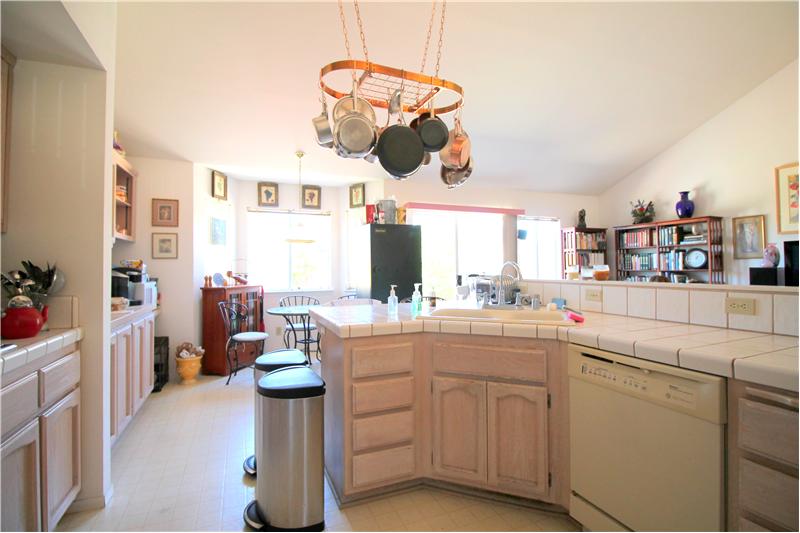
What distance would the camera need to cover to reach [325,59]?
2959mm

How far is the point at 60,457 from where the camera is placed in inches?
60.3

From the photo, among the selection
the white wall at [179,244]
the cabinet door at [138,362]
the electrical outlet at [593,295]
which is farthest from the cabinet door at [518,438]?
the white wall at [179,244]

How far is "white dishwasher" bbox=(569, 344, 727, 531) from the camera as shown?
1120mm

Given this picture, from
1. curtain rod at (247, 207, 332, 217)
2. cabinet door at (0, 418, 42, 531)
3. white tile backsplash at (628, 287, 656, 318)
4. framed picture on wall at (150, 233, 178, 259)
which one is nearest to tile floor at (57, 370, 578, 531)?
cabinet door at (0, 418, 42, 531)

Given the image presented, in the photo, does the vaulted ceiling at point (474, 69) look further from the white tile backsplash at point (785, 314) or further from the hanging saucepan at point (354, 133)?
the white tile backsplash at point (785, 314)

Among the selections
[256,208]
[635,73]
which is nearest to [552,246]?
[635,73]

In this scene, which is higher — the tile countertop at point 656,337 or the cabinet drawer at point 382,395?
the tile countertop at point 656,337

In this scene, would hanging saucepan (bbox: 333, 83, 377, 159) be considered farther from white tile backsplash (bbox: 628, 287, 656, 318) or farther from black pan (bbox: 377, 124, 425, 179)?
white tile backsplash (bbox: 628, 287, 656, 318)

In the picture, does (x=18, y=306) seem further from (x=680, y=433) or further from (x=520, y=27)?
(x=520, y=27)

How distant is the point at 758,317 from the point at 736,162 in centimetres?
425

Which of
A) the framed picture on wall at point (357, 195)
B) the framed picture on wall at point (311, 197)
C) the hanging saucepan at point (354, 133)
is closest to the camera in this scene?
the hanging saucepan at point (354, 133)

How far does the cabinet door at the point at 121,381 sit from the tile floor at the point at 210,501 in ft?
0.61

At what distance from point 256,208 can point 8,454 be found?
159 inches

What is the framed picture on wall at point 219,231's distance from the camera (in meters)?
4.40
